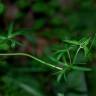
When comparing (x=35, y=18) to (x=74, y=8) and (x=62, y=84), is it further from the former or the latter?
(x=62, y=84)

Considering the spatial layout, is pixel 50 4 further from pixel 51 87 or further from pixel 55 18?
pixel 51 87

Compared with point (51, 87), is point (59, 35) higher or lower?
higher

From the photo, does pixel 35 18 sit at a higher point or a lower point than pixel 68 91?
higher

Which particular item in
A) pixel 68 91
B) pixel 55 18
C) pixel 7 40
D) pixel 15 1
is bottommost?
pixel 68 91

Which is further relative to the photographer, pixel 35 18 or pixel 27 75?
pixel 35 18

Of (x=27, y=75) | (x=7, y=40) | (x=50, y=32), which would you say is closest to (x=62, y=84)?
(x=27, y=75)

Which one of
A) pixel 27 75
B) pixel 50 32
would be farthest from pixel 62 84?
pixel 50 32

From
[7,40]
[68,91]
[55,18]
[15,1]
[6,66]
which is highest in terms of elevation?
[15,1]

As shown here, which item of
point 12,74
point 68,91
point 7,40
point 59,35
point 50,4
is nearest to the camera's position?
point 7,40

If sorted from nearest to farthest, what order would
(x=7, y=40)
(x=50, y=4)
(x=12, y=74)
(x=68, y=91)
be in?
1. (x=7, y=40)
2. (x=68, y=91)
3. (x=12, y=74)
4. (x=50, y=4)
